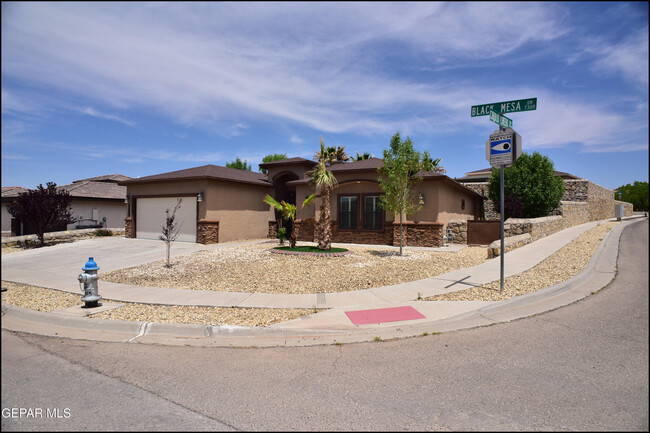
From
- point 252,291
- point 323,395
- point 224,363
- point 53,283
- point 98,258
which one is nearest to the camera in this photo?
point 323,395

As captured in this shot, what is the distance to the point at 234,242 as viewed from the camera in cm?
1962

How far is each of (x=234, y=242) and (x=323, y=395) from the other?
16.7 metres

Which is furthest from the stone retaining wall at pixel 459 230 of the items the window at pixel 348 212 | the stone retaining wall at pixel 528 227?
the window at pixel 348 212

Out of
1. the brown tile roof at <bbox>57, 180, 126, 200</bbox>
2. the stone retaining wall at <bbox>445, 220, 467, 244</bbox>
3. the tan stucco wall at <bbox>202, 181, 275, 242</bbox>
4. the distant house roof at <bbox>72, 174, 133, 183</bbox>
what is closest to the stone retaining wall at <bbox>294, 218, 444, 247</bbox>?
the stone retaining wall at <bbox>445, 220, 467, 244</bbox>

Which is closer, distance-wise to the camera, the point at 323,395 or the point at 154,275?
the point at 323,395

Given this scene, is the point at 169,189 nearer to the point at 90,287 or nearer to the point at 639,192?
the point at 90,287

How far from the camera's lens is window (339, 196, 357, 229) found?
1872cm

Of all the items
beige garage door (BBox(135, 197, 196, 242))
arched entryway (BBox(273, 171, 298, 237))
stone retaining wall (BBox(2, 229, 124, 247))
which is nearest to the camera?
beige garage door (BBox(135, 197, 196, 242))

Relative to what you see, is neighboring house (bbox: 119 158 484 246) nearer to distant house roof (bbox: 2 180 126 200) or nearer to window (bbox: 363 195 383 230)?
window (bbox: 363 195 383 230)

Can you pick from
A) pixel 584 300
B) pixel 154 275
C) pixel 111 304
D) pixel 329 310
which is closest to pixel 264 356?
pixel 329 310

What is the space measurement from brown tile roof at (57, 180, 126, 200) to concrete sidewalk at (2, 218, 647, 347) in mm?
15263

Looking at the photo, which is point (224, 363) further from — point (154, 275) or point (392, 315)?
point (154, 275)

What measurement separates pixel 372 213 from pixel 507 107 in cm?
1105

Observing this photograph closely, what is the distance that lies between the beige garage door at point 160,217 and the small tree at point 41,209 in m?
3.82
